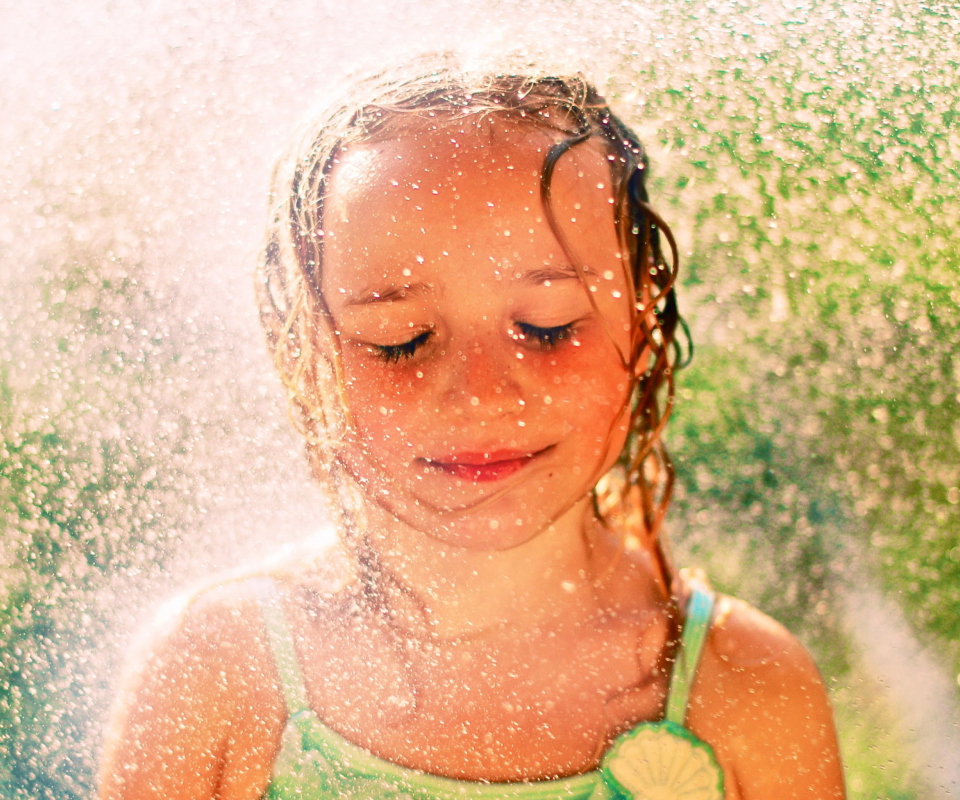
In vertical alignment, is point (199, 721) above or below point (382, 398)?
below

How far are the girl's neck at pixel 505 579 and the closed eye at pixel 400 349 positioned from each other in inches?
7.2

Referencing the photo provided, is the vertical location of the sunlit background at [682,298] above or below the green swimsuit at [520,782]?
above

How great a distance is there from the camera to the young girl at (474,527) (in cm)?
61

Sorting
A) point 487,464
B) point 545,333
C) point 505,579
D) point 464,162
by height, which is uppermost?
point 464,162

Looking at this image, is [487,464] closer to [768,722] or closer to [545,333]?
[545,333]

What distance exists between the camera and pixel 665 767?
2.34 ft

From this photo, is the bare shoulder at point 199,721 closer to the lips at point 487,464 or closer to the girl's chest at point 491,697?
the girl's chest at point 491,697

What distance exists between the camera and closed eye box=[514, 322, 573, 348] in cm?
61

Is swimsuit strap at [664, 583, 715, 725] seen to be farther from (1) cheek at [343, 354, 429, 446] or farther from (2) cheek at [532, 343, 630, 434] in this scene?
(1) cheek at [343, 354, 429, 446]

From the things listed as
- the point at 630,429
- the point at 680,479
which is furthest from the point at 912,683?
the point at 630,429

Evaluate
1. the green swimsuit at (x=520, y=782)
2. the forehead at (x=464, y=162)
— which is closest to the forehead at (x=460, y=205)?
the forehead at (x=464, y=162)

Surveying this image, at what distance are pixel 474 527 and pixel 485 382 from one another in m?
0.15

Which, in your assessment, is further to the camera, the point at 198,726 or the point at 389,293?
the point at 198,726

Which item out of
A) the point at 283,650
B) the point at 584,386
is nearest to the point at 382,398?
the point at 584,386
